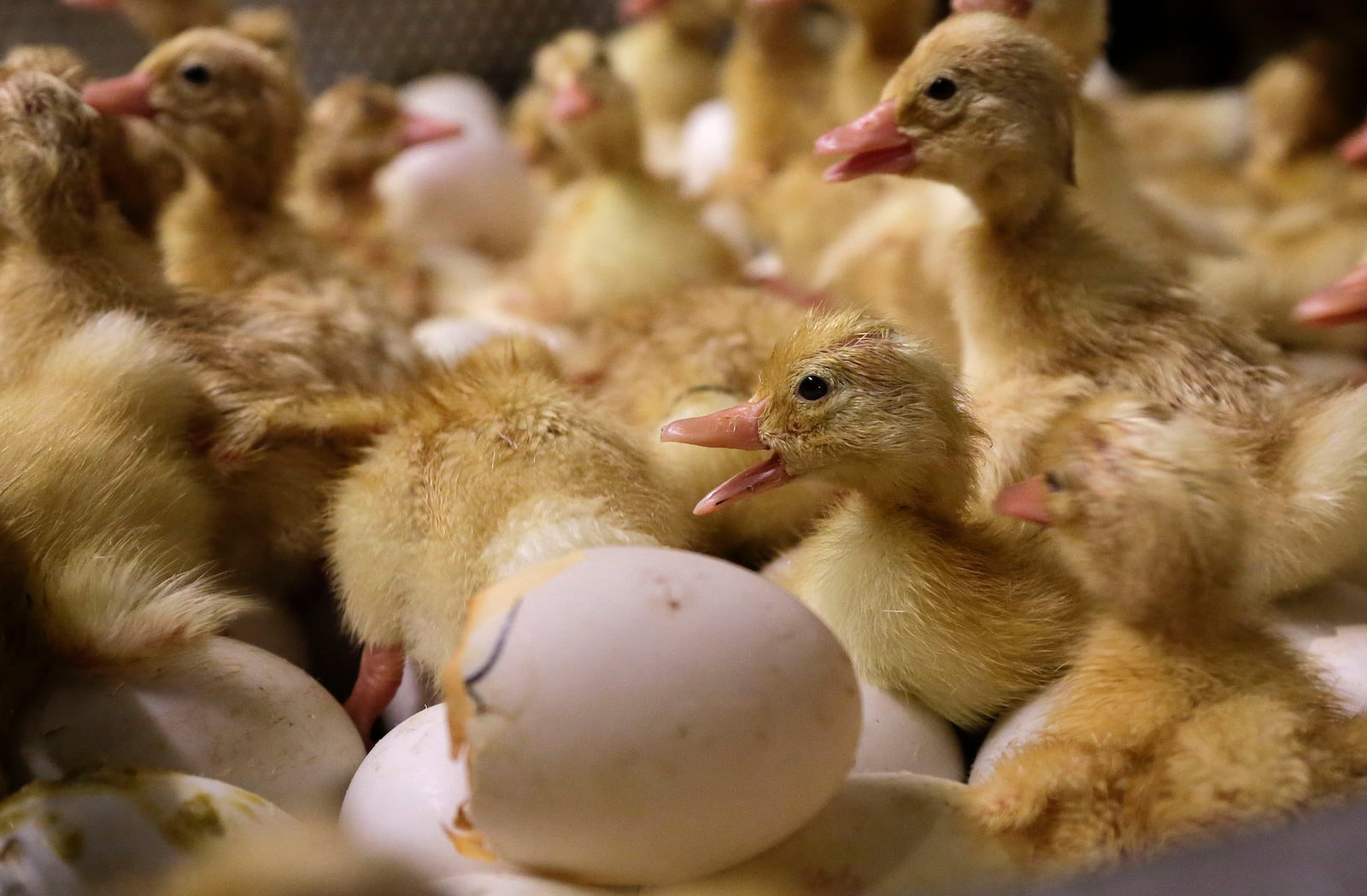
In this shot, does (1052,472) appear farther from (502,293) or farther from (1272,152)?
(1272,152)

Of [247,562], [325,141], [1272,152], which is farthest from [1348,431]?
[325,141]

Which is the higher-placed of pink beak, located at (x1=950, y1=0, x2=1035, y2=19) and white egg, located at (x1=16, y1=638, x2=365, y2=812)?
pink beak, located at (x1=950, y1=0, x2=1035, y2=19)

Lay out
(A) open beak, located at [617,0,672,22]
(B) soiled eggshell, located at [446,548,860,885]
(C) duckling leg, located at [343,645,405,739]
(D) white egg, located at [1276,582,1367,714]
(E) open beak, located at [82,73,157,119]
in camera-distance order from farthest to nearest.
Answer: (A) open beak, located at [617,0,672,22], (E) open beak, located at [82,73,157,119], (C) duckling leg, located at [343,645,405,739], (D) white egg, located at [1276,582,1367,714], (B) soiled eggshell, located at [446,548,860,885]

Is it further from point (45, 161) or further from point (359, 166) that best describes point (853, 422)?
point (359, 166)

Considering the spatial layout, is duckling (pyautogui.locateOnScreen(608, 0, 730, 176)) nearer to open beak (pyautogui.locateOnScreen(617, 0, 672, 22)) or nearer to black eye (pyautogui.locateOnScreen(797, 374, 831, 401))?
open beak (pyautogui.locateOnScreen(617, 0, 672, 22))

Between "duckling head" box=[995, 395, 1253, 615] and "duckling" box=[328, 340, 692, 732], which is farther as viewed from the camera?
"duckling" box=[328, 340, 692, 732]

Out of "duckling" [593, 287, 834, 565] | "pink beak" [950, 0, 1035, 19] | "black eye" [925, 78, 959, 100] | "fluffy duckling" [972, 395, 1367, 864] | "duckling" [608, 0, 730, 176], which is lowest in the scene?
"duckling" [608, 0, 730, 176]

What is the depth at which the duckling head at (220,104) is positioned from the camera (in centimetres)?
139

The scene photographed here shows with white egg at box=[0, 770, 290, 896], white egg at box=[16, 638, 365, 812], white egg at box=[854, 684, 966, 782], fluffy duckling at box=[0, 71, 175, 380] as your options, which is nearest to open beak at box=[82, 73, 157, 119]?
fluffy duckling at box=[0, 71, 175, 380]

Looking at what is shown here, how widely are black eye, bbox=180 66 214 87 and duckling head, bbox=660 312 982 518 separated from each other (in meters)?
0.83

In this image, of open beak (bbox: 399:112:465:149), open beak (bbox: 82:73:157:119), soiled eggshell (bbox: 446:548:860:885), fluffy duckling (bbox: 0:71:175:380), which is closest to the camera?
soiled eggshell (bbox: 446:548:860:885)

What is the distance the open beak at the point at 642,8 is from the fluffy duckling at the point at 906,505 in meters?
1.62

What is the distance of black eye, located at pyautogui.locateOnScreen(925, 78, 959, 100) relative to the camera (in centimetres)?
112

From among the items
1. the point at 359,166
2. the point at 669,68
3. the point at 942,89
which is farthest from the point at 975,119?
the point at 669,68
